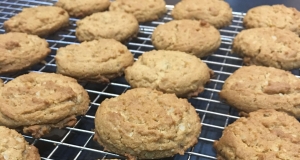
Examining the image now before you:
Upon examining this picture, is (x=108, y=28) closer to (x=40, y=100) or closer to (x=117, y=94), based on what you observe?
(x=117, y=94)

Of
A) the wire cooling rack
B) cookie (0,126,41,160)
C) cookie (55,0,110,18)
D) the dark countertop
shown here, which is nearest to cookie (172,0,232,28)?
the wire cooling rack

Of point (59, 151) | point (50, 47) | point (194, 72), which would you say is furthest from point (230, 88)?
point (50, 47)

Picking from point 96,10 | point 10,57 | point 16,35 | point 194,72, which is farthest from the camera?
point 96,10

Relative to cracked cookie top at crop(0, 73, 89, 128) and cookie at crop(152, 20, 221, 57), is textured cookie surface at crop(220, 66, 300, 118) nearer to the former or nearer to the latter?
cookie at crop(152, 20, 221, 57)

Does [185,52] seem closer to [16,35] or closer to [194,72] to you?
[194,72]

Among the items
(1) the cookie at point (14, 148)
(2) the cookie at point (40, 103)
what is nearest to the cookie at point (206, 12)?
(2) the cookie at point (40, 103)

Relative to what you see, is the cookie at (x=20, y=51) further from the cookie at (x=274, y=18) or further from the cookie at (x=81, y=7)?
→ the cookie at (x=274, y=18)
